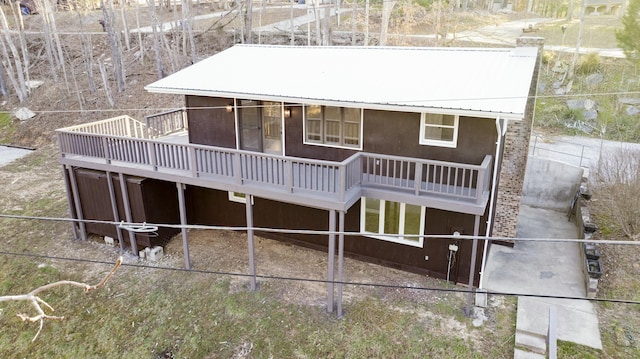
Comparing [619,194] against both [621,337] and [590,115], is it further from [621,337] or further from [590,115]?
[590,115]

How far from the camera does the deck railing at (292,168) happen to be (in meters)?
10.0

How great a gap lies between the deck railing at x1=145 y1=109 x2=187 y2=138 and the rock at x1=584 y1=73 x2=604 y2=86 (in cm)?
2634

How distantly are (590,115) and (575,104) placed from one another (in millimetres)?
1503

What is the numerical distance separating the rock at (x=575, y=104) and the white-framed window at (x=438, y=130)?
20.3m

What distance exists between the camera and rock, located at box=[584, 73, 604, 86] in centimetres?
2869

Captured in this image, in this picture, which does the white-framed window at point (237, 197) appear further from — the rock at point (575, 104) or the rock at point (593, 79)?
the rock at point (593, 79)

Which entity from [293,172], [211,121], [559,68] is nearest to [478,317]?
[293,172]

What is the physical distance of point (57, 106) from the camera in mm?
28719

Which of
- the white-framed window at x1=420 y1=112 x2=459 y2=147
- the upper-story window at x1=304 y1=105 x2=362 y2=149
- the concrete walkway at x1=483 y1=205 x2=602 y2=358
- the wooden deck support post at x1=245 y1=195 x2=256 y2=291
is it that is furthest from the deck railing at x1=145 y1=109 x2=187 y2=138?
the concrete walkway at x1=483 y1=205 x2=602 y2=358

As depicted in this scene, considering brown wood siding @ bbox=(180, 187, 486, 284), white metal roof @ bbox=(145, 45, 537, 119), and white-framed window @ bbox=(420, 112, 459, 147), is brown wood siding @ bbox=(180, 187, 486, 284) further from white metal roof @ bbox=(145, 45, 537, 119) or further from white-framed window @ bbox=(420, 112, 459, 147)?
white metal roof @ bbox=(145, 45, 537, 119)

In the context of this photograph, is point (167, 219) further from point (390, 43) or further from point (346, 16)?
point (346, 16)

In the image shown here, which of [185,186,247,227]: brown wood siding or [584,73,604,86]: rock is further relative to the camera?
[584,73,604,86]: rock

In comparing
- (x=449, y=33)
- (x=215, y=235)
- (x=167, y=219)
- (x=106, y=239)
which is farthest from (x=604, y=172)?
(x=449, y=33)

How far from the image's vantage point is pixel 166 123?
1549cm
